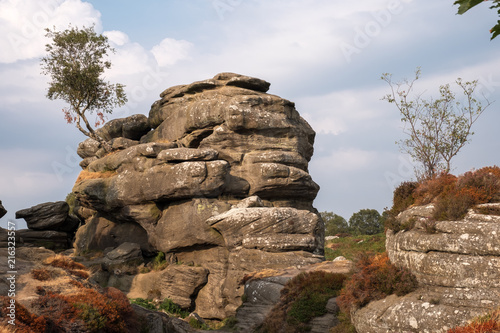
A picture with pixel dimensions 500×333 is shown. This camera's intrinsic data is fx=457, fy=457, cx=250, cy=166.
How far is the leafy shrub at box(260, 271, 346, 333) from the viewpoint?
2102cm

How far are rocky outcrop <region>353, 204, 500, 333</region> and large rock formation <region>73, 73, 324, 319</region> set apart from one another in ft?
49.3

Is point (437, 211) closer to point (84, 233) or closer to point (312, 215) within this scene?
point (312, 215)

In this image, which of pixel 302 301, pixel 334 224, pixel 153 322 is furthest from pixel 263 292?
pixel 334 224

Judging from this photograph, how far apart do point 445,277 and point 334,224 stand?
246 feet

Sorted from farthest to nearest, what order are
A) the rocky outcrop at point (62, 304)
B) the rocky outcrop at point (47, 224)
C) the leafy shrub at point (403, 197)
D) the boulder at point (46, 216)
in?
1. the boulder at point (46, 216)
2. the rocky outcrop at point (47, 224)
3. the leafy shrub at point (403, 197)
4. the rocky outcrop at point (62, 304)

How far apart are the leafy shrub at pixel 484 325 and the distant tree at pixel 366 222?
68.1 m

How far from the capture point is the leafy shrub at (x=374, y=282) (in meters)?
15.9

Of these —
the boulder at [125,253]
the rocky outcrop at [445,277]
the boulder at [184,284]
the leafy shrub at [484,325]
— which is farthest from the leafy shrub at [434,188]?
the boulder at [125,253]

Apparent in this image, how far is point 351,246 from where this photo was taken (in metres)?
55.2

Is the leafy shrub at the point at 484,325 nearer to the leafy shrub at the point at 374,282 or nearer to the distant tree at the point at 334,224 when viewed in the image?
the leafy shrub at the point at 374,282

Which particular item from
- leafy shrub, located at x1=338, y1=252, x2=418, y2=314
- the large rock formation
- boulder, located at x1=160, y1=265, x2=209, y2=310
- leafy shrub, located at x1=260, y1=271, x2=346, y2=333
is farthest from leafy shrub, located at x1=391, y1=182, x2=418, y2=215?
boulder, located at x1=160, y1=265, x2=209, y2=310

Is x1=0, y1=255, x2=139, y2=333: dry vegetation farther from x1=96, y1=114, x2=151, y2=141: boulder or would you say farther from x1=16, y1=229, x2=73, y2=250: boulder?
x1=96, y1=114, x2=151, y2=141: boulder

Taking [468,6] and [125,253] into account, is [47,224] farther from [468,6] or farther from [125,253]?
[468,6]

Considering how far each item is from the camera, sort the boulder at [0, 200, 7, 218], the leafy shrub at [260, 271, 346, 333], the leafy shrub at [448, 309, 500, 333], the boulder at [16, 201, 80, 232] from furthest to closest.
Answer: the boulder at [16, 201, 80, 232] < the boulder at [0, 200, 7, 218] < the leafy shrub at [260, 271, 346, 333] < the leafy shrub at [448, 309, 500, 333]
